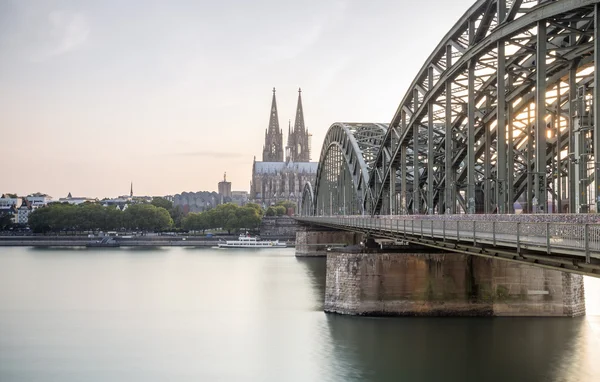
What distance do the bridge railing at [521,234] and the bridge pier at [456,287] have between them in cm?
479

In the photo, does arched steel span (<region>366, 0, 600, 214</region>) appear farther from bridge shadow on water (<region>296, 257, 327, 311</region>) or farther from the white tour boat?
the white tour boat

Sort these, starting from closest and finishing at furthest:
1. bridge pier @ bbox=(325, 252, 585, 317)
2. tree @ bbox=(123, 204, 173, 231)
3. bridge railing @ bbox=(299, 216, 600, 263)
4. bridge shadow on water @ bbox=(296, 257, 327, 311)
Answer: bridge railing @ bbox=(299, 216, 600, 263) → bridge pier @ bbox=(325, 252, 585, 317) → bridge shadow on water @ bbox=(296, 257, 327, 311) → tree @ bbox=(123, 204, 173, 231)

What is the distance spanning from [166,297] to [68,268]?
30727 mm

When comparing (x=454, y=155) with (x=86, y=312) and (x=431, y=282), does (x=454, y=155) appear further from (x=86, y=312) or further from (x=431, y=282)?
(x=86, y=312)

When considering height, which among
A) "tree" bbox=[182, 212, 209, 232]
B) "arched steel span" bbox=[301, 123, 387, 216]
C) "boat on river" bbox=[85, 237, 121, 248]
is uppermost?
"arched steel span" bbox=[301, 123, 387, 216]

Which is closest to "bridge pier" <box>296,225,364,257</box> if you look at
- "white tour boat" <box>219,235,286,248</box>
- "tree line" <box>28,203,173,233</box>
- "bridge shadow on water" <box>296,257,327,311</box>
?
"bridge shadow on water" <box>296,257,327,311</box>

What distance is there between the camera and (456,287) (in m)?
38.8

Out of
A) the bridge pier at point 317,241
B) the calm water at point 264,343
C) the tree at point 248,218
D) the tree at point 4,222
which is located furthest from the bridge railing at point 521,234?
the tree at point 4,222

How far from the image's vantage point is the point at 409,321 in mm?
37844

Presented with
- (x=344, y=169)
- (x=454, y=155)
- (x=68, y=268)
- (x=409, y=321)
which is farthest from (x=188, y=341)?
(x=344, y=169)

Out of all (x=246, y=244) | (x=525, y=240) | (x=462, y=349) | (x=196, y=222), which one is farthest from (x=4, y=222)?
(x=525, y=240)

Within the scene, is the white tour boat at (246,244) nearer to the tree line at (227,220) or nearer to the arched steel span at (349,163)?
the arched steel span at (349,163)

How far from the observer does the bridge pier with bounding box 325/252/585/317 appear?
38.2m

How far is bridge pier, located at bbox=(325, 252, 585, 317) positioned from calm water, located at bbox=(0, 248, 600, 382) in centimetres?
77
